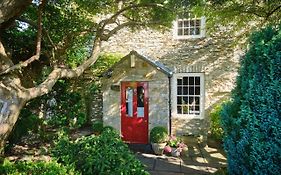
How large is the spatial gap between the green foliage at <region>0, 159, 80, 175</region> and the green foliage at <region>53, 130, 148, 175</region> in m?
0.23

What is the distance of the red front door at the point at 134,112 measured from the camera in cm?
979

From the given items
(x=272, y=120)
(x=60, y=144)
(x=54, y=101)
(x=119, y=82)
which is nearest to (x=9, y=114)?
(x=60, y=144)

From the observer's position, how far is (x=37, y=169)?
4.21 meters

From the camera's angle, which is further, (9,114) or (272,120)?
(9,114)

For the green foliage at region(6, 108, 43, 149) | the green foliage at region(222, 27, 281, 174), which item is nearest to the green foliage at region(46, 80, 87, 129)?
the green foliage at region(6, 108, 43, 149)

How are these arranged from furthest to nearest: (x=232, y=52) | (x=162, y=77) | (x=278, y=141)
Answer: (x=232, y=52) → (x=162, y=77) → (x=278, y=141)

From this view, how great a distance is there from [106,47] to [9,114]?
769cm

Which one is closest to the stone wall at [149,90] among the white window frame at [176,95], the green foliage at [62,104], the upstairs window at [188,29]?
the white window frame at [176,95]

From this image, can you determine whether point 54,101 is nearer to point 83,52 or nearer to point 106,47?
point 83,52

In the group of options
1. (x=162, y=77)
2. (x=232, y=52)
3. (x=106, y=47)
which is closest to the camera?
(x=162, y=77)

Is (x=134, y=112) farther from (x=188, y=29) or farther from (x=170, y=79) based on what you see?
(x=188, y=29)

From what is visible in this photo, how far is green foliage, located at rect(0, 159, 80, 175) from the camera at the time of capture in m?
3.93

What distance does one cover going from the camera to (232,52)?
10586 mm

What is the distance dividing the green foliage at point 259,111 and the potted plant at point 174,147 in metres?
3.67
